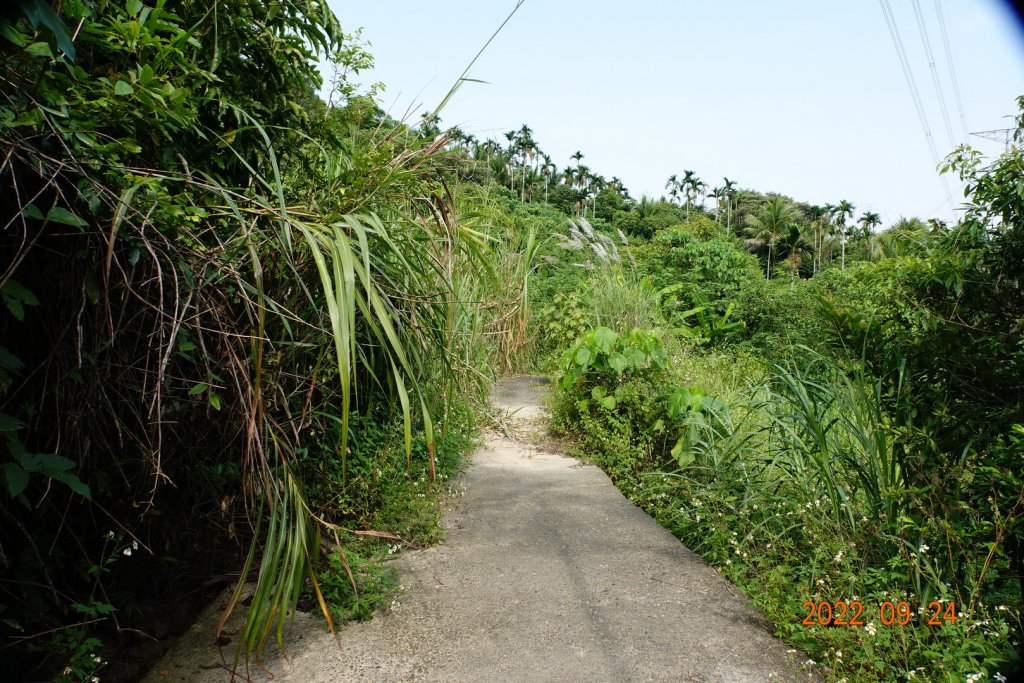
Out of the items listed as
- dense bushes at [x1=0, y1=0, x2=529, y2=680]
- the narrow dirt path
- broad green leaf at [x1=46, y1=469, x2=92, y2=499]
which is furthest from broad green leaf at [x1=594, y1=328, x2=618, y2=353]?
broad green leaf at [x1=46, y1=469, x2=92, y2=499]

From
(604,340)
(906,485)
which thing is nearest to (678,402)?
(604,340)

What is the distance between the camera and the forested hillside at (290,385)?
1669mm

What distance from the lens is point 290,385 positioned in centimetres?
246

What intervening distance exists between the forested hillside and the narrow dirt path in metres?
0.14

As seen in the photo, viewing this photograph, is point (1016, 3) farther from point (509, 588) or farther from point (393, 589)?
point (393, 589)

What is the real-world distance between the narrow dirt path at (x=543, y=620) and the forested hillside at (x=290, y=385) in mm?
139

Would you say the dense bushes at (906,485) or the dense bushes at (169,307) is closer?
the dense bushes at (169,307)

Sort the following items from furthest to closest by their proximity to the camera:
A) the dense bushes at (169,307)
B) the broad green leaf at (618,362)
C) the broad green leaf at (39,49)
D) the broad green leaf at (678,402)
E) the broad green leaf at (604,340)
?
the broad green leaf at (604,340)
the broad green leaf at (618,362)
the broad green leaf at (678,402)
the dense bushes at (169,307)
the broad green leaf at (39,49)

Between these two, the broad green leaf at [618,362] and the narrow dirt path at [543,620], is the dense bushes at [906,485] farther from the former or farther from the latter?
the broad green leaf at [618,362]

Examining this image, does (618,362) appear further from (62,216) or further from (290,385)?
(62,216)

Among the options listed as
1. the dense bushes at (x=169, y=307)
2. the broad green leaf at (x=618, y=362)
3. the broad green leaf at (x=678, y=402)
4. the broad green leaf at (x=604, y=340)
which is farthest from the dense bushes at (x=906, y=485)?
the dense bushes at (x=169, y=307)

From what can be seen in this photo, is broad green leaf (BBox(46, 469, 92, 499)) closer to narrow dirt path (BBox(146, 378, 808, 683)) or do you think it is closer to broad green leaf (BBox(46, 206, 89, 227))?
broad green leaf (BBox(46, 206, 89, 227))

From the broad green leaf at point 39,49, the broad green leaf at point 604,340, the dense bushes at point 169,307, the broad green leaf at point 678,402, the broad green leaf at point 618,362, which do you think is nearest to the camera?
the broad green leaf at point 39,49

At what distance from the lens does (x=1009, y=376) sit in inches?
88.8
